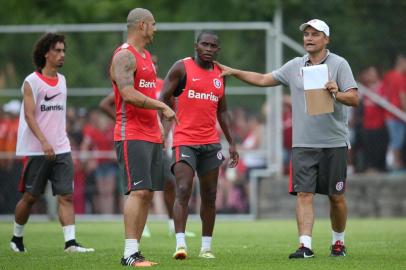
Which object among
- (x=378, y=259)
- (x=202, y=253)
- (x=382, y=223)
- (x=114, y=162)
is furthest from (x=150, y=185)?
(x=114, y=162)

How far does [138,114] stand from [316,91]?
190cm

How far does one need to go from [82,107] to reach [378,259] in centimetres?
1161

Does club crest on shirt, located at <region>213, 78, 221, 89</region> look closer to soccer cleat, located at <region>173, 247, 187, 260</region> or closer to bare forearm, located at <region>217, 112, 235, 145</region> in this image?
bare forearm, located at <region>217, 112, 235, 145</region>

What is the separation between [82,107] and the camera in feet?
73.0

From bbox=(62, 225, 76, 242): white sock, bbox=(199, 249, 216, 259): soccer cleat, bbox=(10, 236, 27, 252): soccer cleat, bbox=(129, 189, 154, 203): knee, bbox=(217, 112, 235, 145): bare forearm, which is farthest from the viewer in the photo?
bbox=(10, 236, 27, 252): soccer cleat

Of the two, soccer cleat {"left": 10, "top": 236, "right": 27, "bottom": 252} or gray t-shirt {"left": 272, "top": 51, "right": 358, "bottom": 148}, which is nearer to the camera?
gray t-shirt {"left": 272, "top": 51, "right": 358, "bottom": 148}

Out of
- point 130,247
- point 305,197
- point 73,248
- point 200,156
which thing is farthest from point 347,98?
point 73,248

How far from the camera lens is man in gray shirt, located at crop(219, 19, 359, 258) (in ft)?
38.8

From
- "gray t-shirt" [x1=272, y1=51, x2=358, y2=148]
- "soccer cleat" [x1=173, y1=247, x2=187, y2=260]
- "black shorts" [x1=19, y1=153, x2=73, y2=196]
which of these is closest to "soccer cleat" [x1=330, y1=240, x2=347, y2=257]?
"gray t-shirt" [x1=272, y1=51, x2=358, y2=148]

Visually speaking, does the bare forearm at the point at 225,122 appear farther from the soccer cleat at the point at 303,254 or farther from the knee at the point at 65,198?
the knee at the point at 65,198

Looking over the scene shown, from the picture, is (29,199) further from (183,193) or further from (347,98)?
(347,98)

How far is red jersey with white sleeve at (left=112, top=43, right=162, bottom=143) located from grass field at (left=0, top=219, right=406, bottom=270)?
1.29m

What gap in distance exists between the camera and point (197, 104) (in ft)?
39.3

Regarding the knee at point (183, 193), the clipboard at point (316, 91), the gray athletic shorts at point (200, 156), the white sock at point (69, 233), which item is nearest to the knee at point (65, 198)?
the white sock at point (69, 233)
